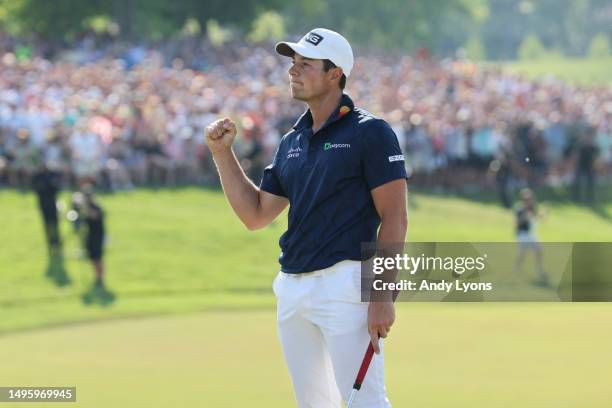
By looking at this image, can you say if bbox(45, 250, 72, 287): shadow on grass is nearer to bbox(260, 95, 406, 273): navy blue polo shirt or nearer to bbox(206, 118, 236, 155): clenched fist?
bbox(206, 118, 236, 155): clenched fist

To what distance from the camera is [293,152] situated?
6.29 metres

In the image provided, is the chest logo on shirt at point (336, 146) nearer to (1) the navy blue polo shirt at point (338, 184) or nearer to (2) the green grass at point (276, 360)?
(1) the navy blue polo shirt at point (338, 184)

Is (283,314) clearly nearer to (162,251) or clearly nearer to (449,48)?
(162,251)

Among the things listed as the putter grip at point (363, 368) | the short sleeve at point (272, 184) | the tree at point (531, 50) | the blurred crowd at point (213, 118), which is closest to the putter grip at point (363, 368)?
the putter grip at point (363, 368)

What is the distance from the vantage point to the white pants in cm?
598

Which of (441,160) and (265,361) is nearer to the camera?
(265,361)

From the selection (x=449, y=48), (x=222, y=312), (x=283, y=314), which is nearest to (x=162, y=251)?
(x=222, y=312)

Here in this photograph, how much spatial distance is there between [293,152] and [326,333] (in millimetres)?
913

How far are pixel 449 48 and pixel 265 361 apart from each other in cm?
9615

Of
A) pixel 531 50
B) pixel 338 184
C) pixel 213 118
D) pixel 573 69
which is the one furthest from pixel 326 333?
pixel 531 50

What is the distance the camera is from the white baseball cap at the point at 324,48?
19.8ft

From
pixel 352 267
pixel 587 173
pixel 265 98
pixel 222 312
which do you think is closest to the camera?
pixel 352 267

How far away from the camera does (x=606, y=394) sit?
423 inches

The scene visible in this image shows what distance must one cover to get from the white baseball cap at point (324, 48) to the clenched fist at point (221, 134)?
46cm
